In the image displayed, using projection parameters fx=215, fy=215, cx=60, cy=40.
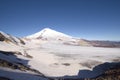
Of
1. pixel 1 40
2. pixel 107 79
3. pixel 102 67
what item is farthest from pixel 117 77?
pixel 1 40

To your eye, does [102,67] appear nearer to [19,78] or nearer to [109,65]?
[109,65]

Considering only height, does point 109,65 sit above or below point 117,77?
above

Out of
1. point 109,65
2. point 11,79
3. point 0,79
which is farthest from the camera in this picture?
point 109,65

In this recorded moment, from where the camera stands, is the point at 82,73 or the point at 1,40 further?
the point at 1,40

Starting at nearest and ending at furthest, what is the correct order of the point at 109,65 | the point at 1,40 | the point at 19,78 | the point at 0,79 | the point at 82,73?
1. the point at 0,79
2. the point at 19,78
3. the point at 109,65
4. the point at 82,73
5. the point at 1,40

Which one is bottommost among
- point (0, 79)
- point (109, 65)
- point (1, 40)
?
point (0, 79)

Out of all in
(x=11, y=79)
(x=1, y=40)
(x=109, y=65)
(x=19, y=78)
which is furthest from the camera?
(x=1, y=40)

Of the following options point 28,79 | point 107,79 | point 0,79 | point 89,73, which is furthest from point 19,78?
point 89,73

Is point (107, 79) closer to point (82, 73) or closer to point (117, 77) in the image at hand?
point (117, 77)

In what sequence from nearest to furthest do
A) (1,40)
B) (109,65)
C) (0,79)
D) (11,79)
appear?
(0,79), (11,79), (109,65), (1,40)
